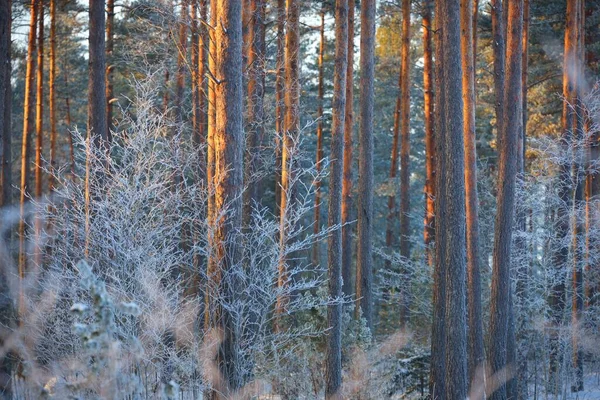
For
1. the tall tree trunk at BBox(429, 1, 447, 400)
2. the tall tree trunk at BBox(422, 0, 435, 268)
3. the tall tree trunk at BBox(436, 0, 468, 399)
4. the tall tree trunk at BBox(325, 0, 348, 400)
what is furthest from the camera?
the tall tree trunk at BBox(422, 0, 435, 268)

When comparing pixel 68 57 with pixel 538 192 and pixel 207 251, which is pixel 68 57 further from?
pixel 207 251

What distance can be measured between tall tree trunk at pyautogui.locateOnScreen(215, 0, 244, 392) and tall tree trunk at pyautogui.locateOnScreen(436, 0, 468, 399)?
4.34 metres

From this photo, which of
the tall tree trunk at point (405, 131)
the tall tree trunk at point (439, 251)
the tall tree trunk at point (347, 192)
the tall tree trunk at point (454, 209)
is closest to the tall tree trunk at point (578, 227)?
the tall tree trunk at point (405, 131)

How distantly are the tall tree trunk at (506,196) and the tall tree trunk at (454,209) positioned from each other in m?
2.07

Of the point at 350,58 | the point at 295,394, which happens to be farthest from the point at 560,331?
the point at 350,58

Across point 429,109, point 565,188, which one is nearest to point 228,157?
point 565,188

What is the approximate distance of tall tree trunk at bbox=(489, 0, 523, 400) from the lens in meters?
14.1

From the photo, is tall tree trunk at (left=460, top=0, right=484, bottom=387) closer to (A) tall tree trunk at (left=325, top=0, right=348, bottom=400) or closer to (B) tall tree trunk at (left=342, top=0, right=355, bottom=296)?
(A) tall tree trunk at (left=325, top=0, right=348, bottom=400)

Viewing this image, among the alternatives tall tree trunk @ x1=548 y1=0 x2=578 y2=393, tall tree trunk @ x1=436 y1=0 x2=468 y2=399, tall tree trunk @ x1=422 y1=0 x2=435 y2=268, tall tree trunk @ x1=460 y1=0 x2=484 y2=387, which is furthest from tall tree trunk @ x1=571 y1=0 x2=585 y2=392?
tall tree trunk @ x1=436 y1=0 x2=468 y2=399

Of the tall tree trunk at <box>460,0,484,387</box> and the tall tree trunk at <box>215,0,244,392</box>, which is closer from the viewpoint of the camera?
the tall tree trunk at <box>215,0,244,392</box>

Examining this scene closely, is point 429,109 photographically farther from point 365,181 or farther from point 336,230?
point 336,230

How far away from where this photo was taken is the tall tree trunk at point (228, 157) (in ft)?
29.6

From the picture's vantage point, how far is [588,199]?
19234 millimetres

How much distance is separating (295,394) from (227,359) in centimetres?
369
